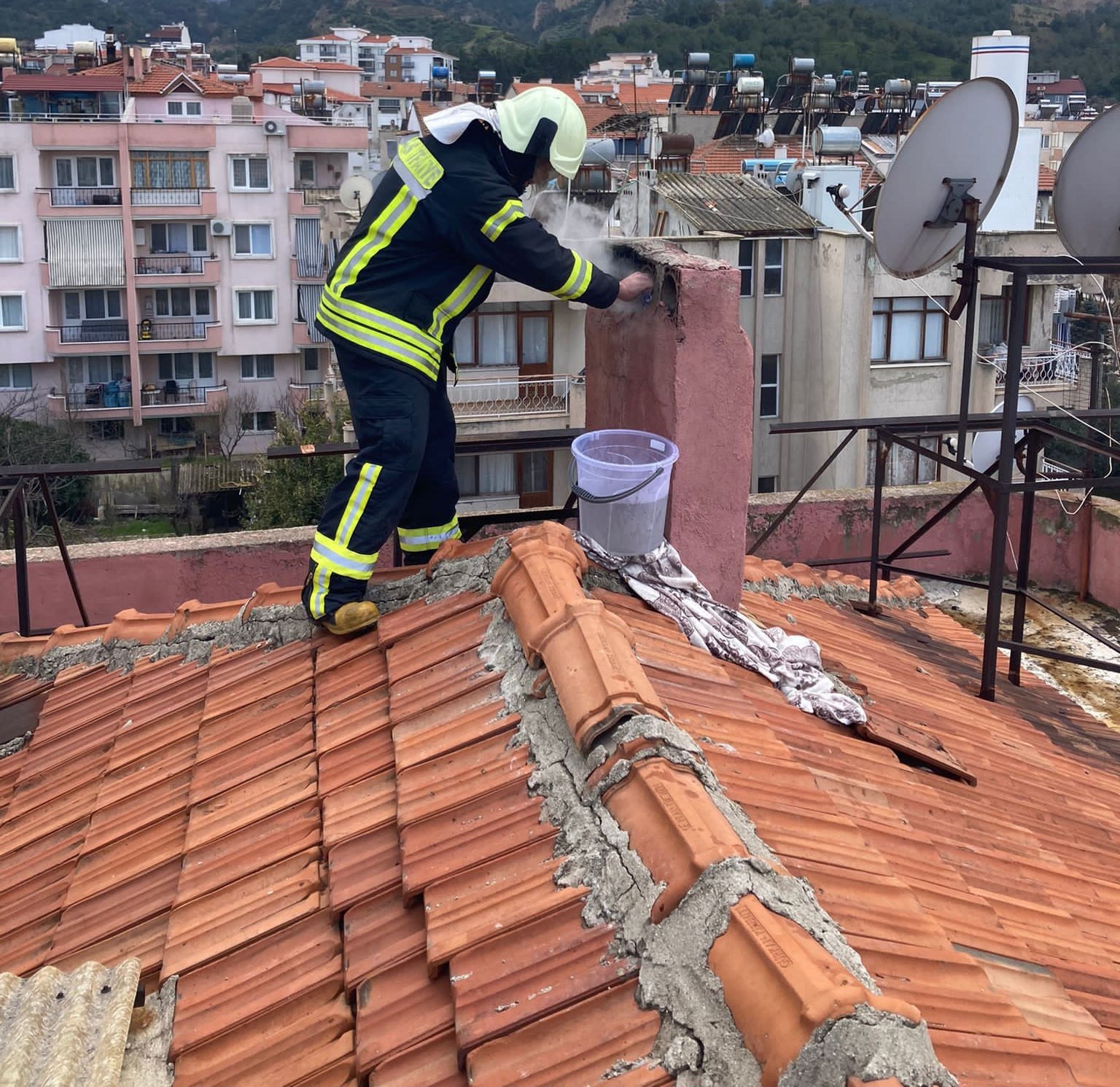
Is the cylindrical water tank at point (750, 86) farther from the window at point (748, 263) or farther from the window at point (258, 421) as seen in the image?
the window at point (258, 421)

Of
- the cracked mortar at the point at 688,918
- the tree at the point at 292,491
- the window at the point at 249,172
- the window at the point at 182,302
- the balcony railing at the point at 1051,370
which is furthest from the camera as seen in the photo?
the window at the point at 182,302

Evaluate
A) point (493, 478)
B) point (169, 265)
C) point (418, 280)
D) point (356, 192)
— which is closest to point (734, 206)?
point (493, 478)

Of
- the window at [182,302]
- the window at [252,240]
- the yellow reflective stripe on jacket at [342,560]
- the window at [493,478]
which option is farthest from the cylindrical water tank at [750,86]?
the yellow reflective stripe on jacket at [342,560]

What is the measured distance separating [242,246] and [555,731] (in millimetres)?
37442

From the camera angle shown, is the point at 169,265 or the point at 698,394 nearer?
the point at 698,394

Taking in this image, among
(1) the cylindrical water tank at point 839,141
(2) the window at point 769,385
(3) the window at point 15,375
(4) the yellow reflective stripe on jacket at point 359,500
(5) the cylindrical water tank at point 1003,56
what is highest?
(5) the cylindrical water tank at point 1003,56

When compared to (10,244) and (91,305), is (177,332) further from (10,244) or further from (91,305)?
(10,244)

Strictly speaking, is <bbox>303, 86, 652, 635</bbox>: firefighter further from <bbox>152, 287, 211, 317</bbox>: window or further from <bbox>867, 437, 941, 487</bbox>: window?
<bbox>152, 287, 211, 317</bbox>: window

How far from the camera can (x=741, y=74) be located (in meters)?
44.1

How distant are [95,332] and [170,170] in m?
5.25

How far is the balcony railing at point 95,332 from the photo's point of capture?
3666 cm

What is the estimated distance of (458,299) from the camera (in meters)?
4.31

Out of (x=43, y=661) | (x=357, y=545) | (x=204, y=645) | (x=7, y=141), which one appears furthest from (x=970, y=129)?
A: (x=7, y=141)

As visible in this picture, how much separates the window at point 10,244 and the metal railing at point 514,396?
58.9 feet
